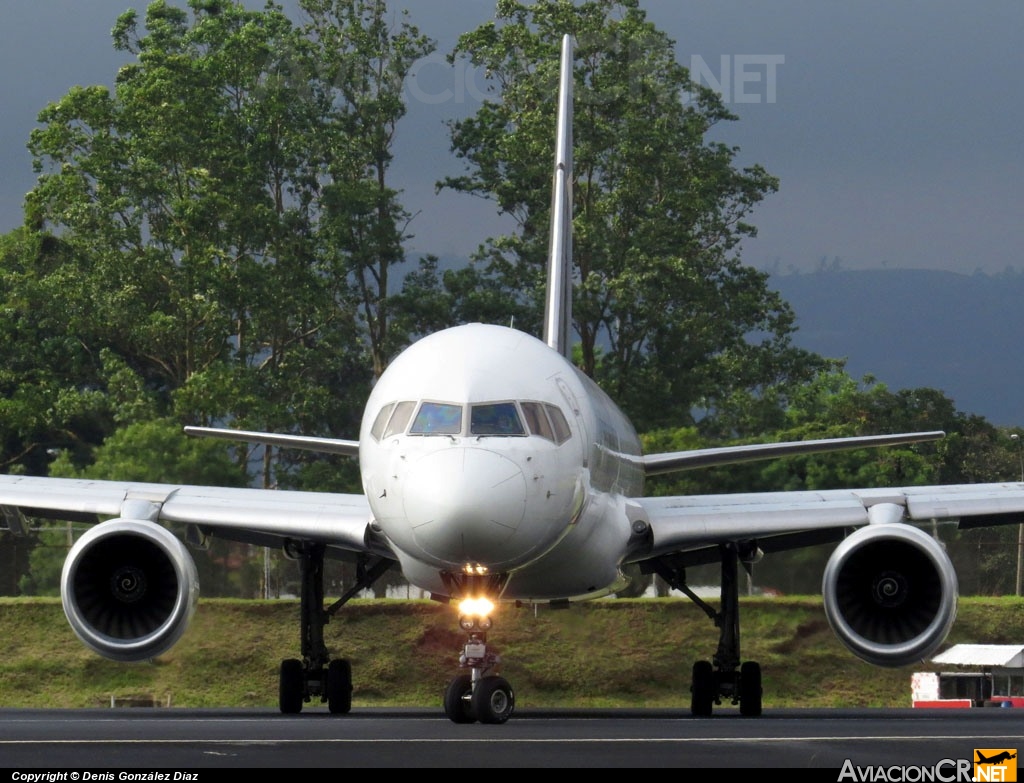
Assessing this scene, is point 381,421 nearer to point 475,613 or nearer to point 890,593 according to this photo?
point 475,613

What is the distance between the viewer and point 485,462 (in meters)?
15.3

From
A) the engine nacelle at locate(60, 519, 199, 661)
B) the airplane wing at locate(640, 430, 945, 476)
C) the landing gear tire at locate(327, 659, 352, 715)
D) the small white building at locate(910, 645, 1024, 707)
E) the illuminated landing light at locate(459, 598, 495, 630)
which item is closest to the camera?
the illuminated landing light at locate(459, 598, 495, 630)

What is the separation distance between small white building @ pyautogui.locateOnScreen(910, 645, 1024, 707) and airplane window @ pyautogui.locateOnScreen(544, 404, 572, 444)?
36.3 ft

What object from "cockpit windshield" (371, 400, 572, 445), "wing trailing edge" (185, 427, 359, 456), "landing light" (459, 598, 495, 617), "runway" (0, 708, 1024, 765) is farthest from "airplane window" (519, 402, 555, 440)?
"wing trailing edge" (185, 427, 359, 456)

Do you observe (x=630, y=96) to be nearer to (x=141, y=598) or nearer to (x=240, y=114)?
(x=240, y=114)

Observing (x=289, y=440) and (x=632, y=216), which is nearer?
(x=289, y=440)

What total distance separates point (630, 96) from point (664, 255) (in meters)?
5.58

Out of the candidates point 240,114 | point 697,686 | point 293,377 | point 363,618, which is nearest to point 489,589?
point 697,686

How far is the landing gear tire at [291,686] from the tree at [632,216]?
1585 inches

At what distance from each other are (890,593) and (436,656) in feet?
34.9

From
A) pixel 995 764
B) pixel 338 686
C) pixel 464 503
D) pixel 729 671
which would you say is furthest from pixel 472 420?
pixel 729 671

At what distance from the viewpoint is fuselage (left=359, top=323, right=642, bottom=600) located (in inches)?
599

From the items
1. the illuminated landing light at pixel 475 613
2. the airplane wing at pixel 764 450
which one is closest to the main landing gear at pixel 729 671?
the airplane wing at pixel 764 450

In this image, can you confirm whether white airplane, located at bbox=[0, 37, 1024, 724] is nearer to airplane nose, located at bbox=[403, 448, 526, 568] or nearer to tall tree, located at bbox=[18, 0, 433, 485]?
airplane nose, located at bbox=[403, 448, 526, 568]
